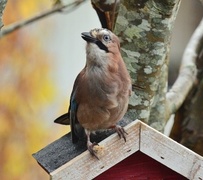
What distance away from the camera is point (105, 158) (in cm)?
260

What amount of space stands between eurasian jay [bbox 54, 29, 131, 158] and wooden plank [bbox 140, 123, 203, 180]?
118mm

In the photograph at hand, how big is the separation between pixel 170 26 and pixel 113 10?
12.2 inches

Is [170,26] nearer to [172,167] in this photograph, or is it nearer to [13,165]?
[172,167]

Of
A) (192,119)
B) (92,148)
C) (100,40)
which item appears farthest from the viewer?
(192,119)

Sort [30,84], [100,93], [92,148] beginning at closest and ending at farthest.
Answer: [92,148]
[100,93]
[30,84]

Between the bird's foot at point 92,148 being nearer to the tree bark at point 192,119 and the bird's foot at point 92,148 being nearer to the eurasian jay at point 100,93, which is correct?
the eurasian jay at point 100,93

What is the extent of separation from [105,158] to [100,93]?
29 centimetres

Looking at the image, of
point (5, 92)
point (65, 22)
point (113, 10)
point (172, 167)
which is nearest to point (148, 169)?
point (172, 167)

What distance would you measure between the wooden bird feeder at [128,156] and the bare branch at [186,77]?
1005mm

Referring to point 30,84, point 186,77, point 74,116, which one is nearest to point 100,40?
point 74,116

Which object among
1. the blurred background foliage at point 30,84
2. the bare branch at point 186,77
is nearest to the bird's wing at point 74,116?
the bare branch at point 186,77

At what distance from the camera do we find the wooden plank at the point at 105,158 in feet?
8.16

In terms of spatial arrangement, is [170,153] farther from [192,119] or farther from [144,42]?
[192,119]

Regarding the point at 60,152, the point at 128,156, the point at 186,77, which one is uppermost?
Result: the point at 60,152
